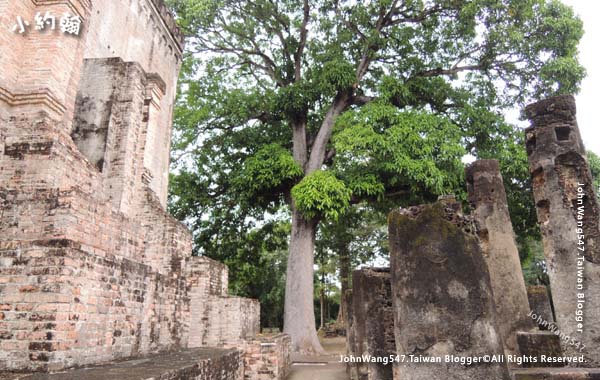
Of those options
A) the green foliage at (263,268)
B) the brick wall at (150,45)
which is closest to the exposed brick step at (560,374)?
the brick wall at (150,45)

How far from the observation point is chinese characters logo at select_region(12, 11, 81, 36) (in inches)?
223

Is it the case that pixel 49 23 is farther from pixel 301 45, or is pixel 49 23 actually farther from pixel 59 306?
pixel 301 45

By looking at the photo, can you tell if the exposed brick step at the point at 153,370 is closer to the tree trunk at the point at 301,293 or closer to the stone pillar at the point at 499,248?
the stone pillar at the point at 499,248

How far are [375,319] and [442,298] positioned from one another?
2708 millimetres

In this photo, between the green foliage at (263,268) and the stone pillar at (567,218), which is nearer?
the stone pillar at (567,218)

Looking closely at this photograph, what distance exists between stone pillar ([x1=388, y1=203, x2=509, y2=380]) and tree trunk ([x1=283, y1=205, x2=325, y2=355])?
982 centimetres

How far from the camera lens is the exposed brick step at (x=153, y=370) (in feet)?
10.8

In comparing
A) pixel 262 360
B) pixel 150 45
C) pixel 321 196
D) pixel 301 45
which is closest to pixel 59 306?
pixel 262 360

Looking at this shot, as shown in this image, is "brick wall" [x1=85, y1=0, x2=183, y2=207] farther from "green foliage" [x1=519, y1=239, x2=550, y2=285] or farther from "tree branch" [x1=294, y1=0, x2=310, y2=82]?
"green foliage" [x1=519, y1=239, x2=550, y2=285]

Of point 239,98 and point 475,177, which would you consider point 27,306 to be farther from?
point 239,98

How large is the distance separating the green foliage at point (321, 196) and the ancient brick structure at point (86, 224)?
11.1 feet

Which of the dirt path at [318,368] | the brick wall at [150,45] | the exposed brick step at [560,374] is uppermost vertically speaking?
the brick wall at [150,45]

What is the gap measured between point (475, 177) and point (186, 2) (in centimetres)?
1160

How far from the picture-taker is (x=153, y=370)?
380cm
